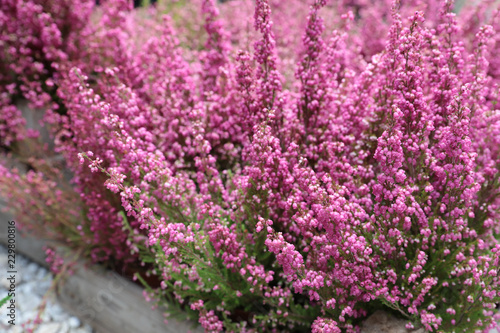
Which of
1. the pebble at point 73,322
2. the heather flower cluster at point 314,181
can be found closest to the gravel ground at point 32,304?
the pebble at point 73,322

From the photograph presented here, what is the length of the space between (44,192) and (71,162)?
56 centimetres

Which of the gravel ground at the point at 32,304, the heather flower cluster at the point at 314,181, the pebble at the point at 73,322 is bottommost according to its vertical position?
the gravel ground at the point at 32,304

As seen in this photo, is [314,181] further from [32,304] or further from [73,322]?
[32,304]

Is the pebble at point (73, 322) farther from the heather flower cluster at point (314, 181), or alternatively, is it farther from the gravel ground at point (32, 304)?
the heather flower cluster at point (314, 181)

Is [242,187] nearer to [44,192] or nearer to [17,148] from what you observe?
[44,192]

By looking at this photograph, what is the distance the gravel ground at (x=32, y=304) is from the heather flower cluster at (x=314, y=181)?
627 millimetres

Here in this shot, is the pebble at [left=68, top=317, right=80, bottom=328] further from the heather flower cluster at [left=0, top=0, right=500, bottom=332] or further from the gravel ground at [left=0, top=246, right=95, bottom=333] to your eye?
the heather flower cluster at [left=0, top=0, right=500, bottom=332]

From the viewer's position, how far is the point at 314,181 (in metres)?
1.50

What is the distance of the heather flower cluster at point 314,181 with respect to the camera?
151 centimetres

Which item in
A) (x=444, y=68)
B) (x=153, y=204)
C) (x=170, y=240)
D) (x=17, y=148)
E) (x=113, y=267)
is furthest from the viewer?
(x=17, y=148)

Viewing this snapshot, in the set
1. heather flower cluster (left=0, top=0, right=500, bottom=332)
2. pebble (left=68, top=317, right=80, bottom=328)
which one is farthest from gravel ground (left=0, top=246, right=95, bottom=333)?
heather flower cluster (left=0, top=0, right=500, bottom=332)

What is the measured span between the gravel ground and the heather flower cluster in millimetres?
627

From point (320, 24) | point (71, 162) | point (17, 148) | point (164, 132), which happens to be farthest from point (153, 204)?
point (17, 148)

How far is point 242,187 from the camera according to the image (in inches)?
69.4
